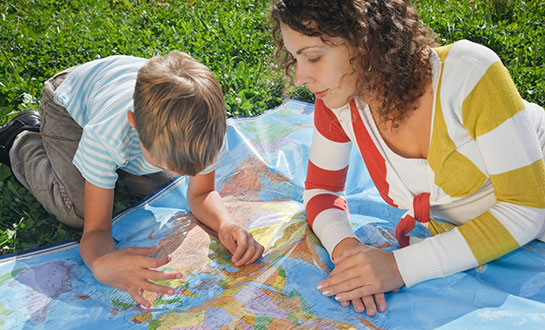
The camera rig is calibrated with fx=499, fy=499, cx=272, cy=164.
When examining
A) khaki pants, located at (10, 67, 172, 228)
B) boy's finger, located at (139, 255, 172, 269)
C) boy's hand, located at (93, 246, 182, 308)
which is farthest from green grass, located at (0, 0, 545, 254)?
boy's finger, located at (139, 255, 172, 269)

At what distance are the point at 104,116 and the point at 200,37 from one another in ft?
7.75

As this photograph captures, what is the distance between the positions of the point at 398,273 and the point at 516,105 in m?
0.74

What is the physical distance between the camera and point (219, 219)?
2438mm

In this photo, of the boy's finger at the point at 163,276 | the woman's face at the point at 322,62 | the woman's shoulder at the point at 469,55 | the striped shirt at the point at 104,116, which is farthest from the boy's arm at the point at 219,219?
the woman's shoulder at the point at 469,55

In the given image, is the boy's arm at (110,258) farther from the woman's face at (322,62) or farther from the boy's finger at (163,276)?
the woman's face at (322,62)

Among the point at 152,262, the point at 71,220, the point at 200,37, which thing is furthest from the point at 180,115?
the point at 200,37

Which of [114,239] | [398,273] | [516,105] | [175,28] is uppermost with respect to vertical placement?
[516,105]

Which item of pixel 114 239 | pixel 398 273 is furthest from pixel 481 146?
pixel 114 239

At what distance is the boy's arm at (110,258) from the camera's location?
2.03m

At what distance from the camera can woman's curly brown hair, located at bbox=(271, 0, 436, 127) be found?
172 cm

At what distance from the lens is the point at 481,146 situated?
1.78 metres

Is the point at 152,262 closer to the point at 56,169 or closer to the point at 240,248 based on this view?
the point at 240,248

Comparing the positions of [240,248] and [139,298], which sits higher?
[240,248]

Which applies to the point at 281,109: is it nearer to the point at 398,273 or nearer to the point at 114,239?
the point at 114,239
